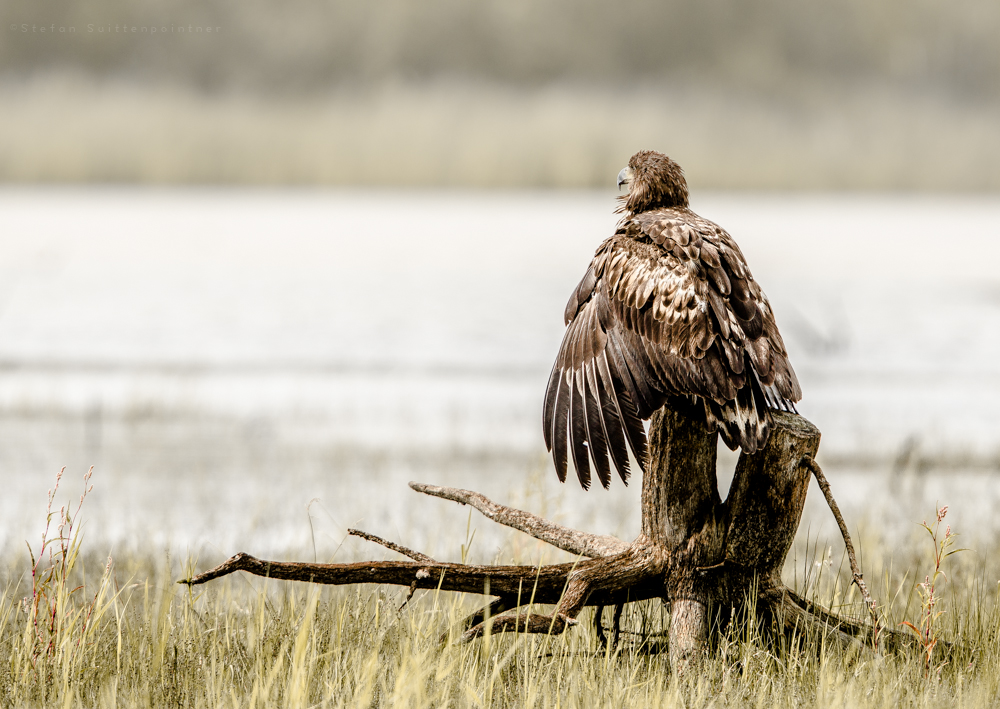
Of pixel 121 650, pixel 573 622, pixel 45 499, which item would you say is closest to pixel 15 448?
pixel 45 499

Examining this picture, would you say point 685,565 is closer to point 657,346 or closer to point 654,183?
point 657,346

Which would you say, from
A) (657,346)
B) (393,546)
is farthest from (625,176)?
(393,546)

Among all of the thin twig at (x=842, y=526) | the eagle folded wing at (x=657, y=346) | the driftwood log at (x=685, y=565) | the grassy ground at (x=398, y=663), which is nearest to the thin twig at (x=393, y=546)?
the driftwood log at (x=685, y=565)

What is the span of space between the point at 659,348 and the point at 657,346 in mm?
11

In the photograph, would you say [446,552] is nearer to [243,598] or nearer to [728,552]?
[243,598]

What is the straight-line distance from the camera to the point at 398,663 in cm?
348

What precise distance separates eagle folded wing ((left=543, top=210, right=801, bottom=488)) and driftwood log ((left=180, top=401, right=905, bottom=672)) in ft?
0.55

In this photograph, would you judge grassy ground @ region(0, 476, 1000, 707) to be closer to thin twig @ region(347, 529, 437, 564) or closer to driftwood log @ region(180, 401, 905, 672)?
driftwood log @ region(180, 401, 905, 672)

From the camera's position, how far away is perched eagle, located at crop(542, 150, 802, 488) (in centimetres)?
314

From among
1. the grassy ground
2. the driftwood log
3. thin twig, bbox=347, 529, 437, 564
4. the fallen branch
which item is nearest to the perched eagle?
the driftwood log

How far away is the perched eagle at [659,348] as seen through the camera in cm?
314

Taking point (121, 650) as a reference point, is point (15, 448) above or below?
above

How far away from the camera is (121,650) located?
358 cm

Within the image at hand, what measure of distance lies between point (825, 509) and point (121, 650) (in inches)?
250
